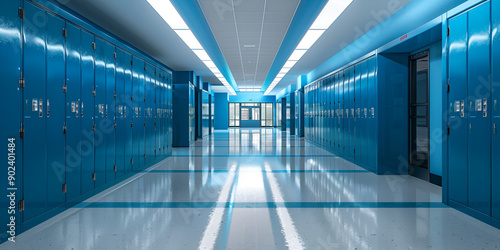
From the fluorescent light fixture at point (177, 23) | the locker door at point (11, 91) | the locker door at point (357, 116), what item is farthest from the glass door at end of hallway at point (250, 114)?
the locker door at point (11, 91)

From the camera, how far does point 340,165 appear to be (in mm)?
8297

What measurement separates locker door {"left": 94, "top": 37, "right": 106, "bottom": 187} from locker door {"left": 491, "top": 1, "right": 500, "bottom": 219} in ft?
18.6

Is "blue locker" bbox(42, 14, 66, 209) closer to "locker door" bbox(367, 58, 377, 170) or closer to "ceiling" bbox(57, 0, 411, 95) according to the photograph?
"ceiling" bbox(57, 0, 411, 95)

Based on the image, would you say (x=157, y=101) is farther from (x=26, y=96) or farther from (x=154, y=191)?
(x=26, y=96)

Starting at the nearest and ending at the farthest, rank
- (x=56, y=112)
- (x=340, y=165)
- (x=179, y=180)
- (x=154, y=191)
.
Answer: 1. (x=56, y=112)
2. (x=154, y=191)
3. (x=179, y=180)
4. (x=340, y=165)

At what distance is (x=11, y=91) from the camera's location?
10.7 feet

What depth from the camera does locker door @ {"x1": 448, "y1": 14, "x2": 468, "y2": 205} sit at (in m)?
4.23

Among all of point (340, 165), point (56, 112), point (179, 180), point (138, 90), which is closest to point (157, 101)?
point (138, 90)

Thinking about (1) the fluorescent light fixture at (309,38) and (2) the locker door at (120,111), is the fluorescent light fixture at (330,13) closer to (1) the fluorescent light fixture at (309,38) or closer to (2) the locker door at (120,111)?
(1) the fluorescent light fixture at (309,38)

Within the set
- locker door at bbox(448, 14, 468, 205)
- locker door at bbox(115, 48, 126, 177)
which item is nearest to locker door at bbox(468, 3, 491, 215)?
locker door at bbox(448, 14, 468, 205)

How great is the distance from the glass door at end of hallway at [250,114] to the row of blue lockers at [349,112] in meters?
20.5

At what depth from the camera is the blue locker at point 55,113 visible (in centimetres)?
392

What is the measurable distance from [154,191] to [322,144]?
845cm

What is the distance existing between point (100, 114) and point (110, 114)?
1.32 ft
